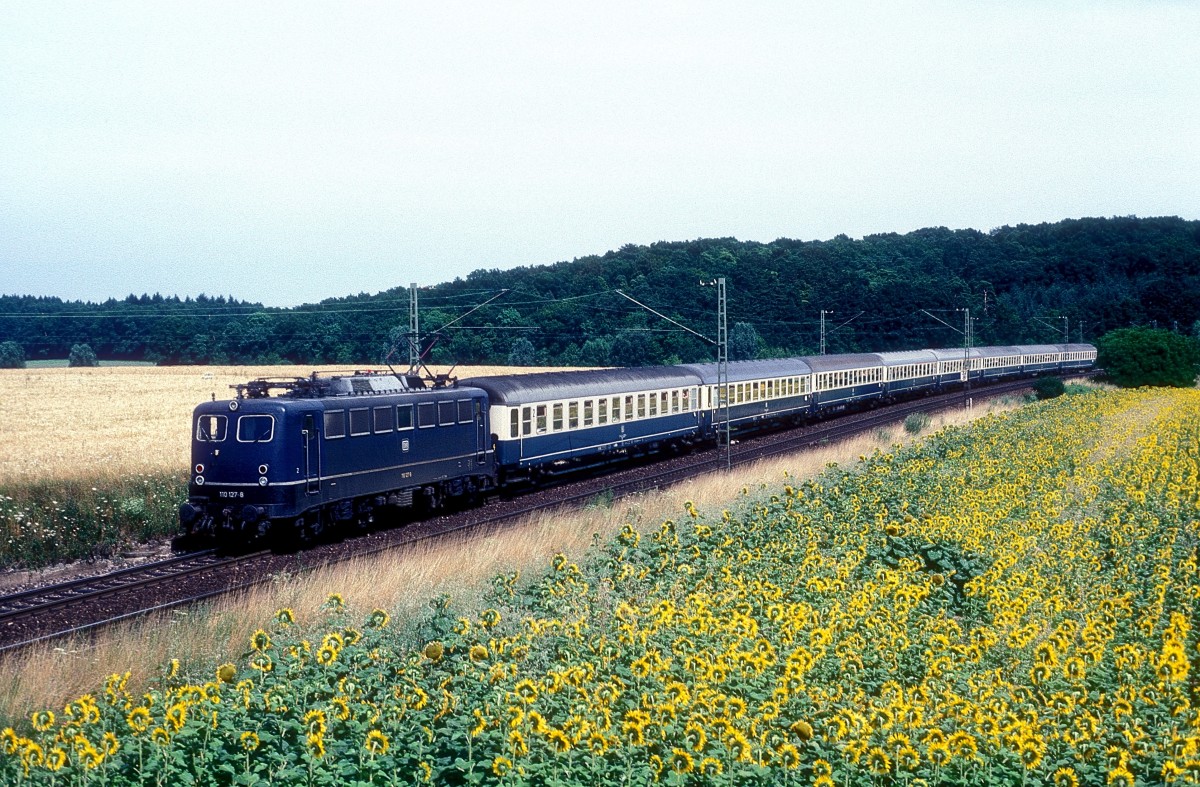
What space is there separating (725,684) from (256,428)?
44.5 feet

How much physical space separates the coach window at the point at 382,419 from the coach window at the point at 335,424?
1.08 metres

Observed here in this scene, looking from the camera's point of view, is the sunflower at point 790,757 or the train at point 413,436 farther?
the train at point 413,436

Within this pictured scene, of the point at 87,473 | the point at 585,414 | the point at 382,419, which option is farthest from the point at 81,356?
the point at 382,419

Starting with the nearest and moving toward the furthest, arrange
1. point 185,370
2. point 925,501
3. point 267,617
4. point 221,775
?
point 221,775
point 267,617
point 925,501
point 185,370

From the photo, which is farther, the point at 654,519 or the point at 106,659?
the point at 654,519

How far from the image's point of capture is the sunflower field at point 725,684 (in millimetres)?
7391

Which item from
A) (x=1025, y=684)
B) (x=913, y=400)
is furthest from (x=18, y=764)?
(x=913, y=400)

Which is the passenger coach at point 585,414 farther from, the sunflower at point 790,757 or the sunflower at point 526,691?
the sunflower at point 790,757

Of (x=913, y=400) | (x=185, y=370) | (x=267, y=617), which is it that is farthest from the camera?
(x=185, y=370)

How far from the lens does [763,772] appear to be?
719cm

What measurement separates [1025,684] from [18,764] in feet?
27.4

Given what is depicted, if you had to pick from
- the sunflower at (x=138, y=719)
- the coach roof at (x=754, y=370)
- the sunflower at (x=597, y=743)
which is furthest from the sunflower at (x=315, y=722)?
the coach roof at (x=754, y=370)

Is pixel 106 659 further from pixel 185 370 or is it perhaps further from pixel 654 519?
pixel 185 370

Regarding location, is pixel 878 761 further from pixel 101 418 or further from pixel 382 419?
pixel 101 418
